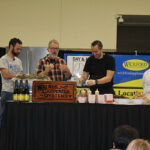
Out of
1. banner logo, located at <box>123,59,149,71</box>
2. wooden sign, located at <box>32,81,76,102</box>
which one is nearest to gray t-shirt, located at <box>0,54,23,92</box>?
wooden sign, located at <box>32,81,76,102</box>

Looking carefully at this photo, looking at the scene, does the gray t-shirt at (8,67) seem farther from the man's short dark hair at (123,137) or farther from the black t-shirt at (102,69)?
the man's short dark hair at (123,137)

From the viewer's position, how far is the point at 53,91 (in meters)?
3.27

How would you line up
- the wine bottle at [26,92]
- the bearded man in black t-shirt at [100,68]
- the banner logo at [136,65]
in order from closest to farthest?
1. the wine bottle at [26,92]
2. the bearded man in black t-shirt at [100,68]
3. the banner logo at [136,65]

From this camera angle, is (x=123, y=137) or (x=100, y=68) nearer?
(x=123, y=137)

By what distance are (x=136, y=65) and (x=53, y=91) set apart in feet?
11.2

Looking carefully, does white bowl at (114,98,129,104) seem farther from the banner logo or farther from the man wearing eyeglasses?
the banner logo

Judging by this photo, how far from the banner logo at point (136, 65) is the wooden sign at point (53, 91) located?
322cm

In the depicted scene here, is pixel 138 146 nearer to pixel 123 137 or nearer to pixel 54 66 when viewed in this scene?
pixel 123 137

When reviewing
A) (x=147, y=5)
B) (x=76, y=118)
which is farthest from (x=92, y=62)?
(x=147, y=5)

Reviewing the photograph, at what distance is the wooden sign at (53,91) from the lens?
326 cm

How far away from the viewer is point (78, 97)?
3322mm

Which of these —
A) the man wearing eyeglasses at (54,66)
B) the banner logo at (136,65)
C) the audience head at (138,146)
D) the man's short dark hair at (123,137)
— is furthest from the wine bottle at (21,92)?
the banner logo at (136,65)

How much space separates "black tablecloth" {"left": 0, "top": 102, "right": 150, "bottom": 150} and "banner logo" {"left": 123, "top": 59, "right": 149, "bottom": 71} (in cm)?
322

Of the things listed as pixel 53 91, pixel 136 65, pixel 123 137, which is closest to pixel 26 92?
pixel 53 91
